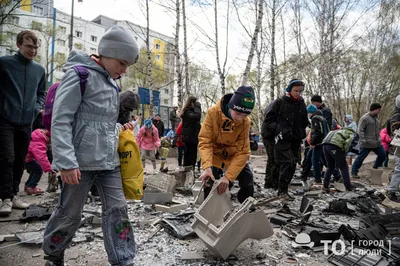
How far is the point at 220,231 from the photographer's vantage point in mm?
2516

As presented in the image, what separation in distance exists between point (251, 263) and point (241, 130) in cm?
145

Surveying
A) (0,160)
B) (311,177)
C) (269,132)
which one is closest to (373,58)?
(311,177)

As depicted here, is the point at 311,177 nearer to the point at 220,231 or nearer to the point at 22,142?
the point at 220,231

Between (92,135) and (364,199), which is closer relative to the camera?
(92,135)

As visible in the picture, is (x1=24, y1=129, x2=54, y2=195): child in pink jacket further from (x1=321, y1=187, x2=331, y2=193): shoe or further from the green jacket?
(x1=321, y1=187, x2=331, y2=193): shoe

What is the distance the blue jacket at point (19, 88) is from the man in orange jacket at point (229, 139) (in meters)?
Answer: 2.53

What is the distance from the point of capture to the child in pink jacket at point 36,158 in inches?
203

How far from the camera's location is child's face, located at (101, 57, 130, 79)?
226 centimetres

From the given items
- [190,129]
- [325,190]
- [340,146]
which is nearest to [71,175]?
[340,146]

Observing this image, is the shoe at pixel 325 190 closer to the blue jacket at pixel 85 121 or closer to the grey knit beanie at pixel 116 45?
the blue jacket at pixel 85 121

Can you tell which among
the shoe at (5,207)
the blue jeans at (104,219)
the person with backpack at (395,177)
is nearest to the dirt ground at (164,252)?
the shoe at (5,207)

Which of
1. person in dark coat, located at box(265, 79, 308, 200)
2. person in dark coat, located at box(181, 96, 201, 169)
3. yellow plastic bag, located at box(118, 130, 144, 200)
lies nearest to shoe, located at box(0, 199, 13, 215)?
yellow plastic bag, located at box(118, 130, 144, 200)

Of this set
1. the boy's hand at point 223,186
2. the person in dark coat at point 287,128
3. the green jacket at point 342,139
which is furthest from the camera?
the green jacket at point 342,139

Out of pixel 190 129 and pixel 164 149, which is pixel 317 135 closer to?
pixel 190 129
